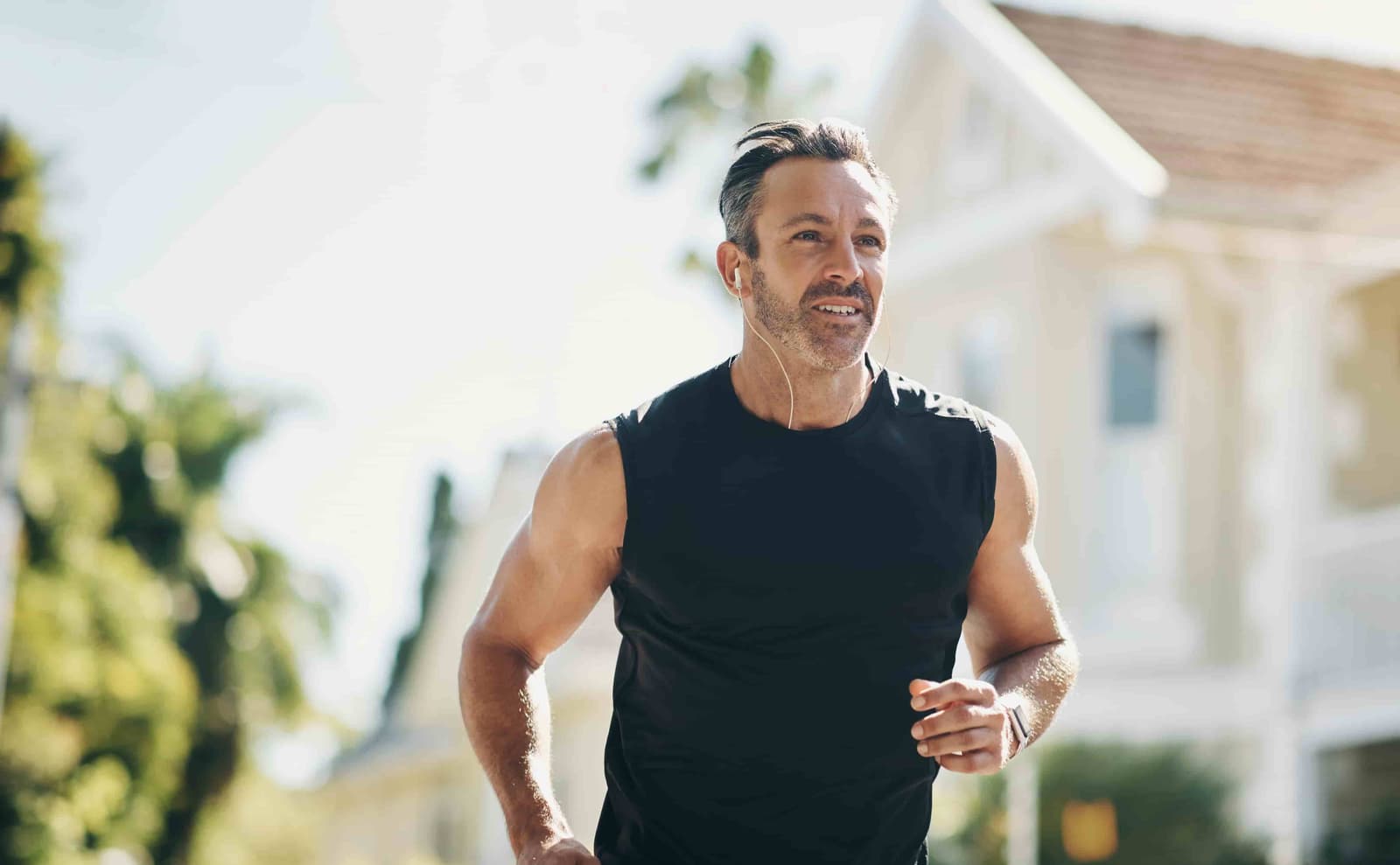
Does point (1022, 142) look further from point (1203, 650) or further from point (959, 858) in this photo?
point (959, 858)

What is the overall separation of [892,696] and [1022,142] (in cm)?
1323

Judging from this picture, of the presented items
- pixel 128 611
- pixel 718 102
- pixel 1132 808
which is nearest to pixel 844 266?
pixel 1132 808

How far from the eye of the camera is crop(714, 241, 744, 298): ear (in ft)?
12.7

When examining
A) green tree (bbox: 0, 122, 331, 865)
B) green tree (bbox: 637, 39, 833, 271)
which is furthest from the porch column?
green tree (bbox: 0, 122, 331, 865)

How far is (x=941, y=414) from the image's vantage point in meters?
3.78

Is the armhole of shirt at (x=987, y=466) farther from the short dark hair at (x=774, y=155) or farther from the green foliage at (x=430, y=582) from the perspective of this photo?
the green foliage at (x=430, y=582)

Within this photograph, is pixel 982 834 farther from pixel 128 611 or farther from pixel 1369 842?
pixel 128 611

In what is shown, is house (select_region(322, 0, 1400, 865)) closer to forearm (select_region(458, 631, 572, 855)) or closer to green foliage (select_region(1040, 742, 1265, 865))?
green foliage (select_region(1040, 742, 1265, 865))

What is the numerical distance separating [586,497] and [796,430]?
395 mm

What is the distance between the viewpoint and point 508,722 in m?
3.71

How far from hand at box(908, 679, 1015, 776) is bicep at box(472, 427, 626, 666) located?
656 millimetres

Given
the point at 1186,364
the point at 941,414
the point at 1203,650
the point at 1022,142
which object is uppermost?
the point at 1022,142

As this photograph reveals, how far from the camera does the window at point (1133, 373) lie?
1600cm

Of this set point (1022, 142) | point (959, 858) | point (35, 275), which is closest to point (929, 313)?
point (1022, 142)
